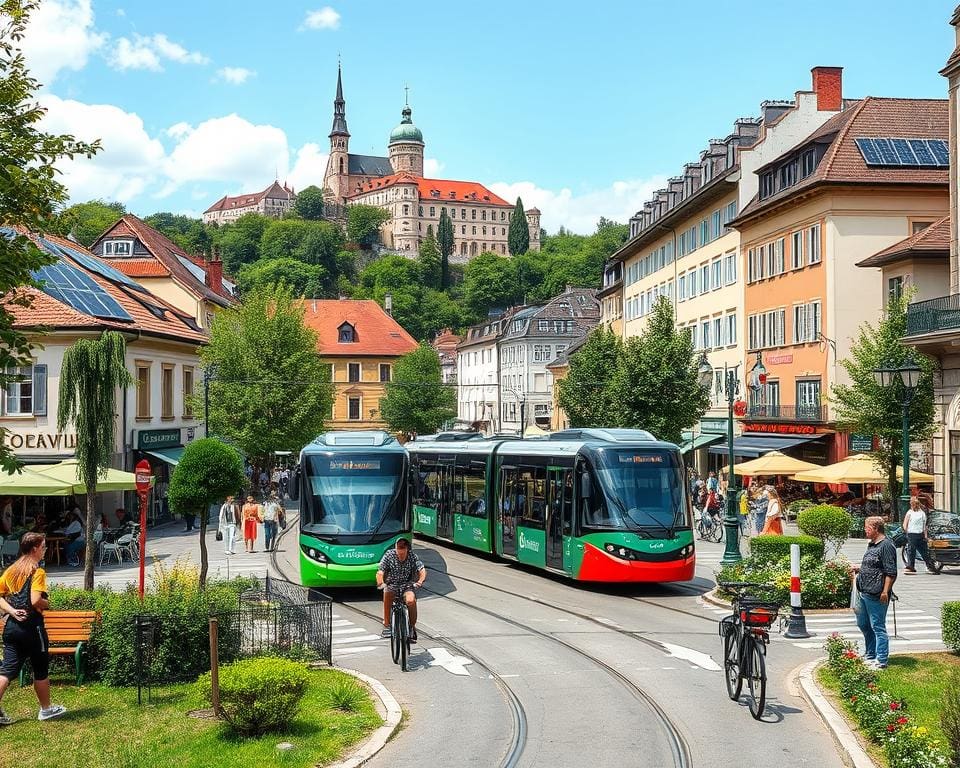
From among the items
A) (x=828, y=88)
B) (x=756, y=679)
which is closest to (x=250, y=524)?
(x=756, y=679)

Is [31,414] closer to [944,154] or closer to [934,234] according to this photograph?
[934,234]

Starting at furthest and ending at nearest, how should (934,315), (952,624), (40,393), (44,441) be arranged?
1. (40,393)
2. (44,441)
3. (934,315)
4. (952,624)

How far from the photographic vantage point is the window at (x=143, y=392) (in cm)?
3944

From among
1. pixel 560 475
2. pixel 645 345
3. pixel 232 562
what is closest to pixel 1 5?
pixel 560 475

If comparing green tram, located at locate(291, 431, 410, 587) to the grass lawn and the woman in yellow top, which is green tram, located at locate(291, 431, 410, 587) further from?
the woman in yellow top

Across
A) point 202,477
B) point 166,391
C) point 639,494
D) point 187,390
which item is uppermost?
point 187,390

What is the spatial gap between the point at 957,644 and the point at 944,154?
110 ft

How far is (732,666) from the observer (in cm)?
1266

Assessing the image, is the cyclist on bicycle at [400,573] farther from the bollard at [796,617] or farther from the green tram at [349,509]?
the bollard at [796,617]

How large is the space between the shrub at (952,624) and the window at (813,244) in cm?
3064

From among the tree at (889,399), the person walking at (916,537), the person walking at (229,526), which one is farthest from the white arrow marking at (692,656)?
the tree at (889,399)

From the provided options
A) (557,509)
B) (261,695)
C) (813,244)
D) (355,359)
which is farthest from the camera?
(355,359)

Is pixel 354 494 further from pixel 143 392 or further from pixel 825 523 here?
pixel 143 392

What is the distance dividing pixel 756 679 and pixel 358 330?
8000 centimetres
